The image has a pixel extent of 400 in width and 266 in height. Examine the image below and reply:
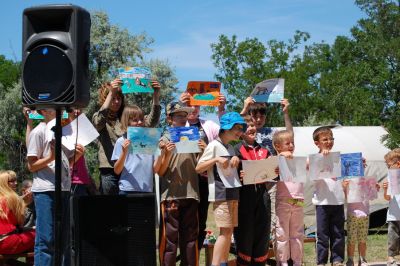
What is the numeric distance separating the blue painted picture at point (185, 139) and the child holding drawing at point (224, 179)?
0.77 ft

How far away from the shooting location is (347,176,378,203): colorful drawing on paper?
24.6 ft

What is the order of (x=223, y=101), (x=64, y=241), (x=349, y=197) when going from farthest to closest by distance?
1. (x=349, y=197)
2. (x=223, y=101)
3. (x=64, y=241)

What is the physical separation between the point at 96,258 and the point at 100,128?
158 cm

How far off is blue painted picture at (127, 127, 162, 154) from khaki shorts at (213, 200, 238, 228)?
0.90 metres

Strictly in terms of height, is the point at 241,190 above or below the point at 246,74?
below

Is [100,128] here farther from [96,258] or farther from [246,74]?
[246,74]

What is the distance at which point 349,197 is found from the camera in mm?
7535

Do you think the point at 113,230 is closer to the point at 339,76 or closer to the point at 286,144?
the point at 286,144

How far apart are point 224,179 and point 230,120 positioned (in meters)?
0.59

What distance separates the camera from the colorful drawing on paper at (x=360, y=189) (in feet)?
24.6

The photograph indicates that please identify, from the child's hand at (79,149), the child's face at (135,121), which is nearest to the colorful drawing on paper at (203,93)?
the child's face at (135,121)

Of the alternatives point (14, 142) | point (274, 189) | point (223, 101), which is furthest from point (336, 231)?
point (14, 142)

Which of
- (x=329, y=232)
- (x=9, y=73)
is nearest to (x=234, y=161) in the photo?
(x=329, y=232)

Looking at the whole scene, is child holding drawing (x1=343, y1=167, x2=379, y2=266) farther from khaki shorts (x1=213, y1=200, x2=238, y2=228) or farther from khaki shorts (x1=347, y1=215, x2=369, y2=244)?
khaki shorts (x1=213, y1=200, x2=238, y2=228)
